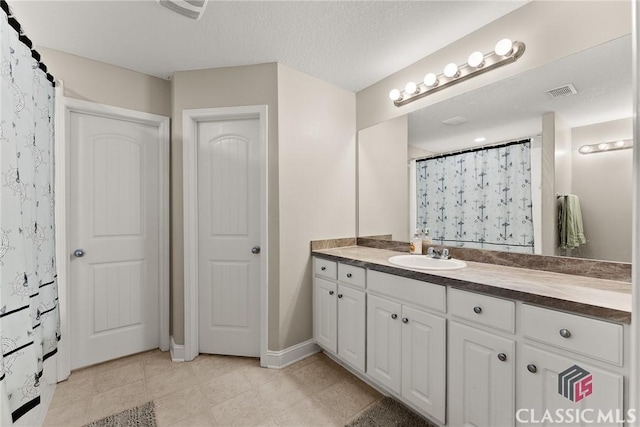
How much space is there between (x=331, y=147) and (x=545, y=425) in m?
2.13

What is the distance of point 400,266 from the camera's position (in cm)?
166

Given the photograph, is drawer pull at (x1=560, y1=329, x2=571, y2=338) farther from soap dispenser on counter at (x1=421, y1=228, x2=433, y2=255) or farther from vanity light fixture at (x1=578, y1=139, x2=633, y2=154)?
soap dispenser on counter at (x1=421, y1=228, x2=433, y2=255)

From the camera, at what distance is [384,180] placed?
2.52 m

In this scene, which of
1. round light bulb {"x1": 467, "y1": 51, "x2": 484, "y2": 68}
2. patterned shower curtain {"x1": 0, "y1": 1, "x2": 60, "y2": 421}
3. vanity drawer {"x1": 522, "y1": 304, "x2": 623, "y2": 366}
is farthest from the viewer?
round light bulb {"x1": 467, "y1": 51, "x2": 484, "y2": 68}

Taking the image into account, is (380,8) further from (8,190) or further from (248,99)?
(8,190)

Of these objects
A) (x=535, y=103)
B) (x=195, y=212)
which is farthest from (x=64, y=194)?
(x=535, y=103)

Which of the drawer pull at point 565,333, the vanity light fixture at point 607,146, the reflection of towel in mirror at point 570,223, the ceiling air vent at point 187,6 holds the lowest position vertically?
the drawer pull at point 565,333

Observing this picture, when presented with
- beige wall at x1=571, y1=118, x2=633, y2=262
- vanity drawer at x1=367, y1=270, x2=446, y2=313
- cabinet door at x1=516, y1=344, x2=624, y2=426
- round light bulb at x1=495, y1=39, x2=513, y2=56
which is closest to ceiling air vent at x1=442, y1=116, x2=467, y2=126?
round light bulb at x1=495, y1=39, x2=513, y2=56

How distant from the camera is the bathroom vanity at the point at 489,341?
100 cm

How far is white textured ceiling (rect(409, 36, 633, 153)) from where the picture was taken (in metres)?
1.34

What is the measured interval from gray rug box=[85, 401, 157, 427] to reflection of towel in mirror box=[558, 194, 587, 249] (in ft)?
8.17

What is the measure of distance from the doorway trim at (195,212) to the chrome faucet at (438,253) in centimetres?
122

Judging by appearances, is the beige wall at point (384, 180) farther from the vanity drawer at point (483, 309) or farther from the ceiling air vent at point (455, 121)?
the vanity drawer at point (483, 309)

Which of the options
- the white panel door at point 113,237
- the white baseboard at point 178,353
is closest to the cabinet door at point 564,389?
the white baseboard at point 178,353
